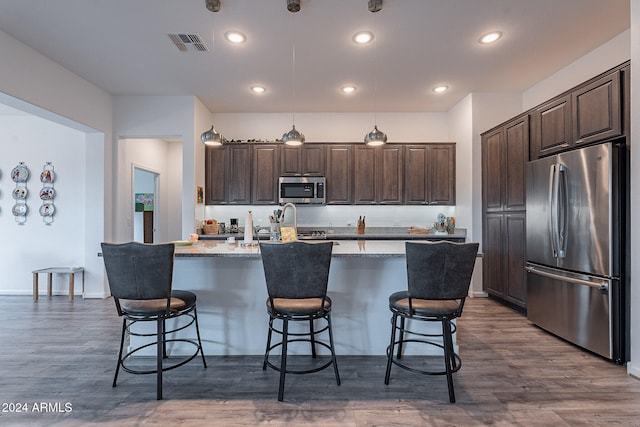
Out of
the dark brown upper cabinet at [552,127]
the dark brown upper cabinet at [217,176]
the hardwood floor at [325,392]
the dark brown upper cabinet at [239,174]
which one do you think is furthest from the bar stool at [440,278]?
the dark brown upper cabinet at [217,176]

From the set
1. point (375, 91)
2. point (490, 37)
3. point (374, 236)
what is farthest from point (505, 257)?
point (375, 91)

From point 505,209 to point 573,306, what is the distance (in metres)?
1.49

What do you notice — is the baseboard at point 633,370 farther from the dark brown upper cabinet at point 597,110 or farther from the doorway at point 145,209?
the doorway at point 145,209

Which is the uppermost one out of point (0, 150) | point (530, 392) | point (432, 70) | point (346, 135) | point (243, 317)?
point (432, 70)

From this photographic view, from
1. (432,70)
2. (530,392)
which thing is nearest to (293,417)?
(530,392)

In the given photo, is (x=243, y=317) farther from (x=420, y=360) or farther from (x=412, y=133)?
(x=412, y=133)

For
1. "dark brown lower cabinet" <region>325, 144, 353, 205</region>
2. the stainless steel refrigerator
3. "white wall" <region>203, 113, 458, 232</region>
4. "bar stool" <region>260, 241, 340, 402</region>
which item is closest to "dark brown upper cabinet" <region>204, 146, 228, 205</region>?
"white wall" <region>203, 113, 458, 232</region>

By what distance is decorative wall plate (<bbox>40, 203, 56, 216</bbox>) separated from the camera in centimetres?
478

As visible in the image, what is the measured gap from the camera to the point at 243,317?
2.66 metres

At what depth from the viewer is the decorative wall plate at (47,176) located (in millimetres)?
4754

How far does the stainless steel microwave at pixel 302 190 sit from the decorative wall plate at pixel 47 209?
3.35m

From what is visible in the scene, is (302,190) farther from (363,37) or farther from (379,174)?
(363,37)

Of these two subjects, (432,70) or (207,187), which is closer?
(432,70)

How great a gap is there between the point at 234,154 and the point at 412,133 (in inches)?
118
